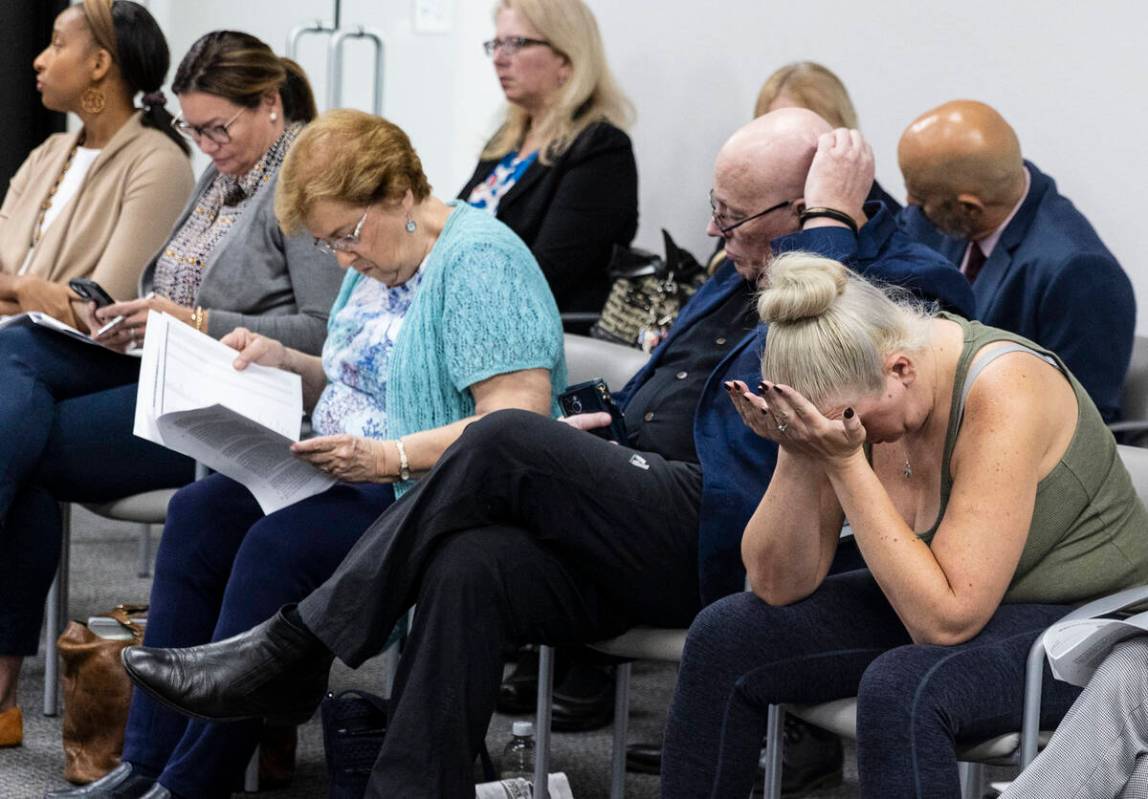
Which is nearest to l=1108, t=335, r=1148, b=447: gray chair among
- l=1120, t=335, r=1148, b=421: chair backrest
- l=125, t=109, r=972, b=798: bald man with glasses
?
l=1120, t=335, r=1148, b=421: chair backrest

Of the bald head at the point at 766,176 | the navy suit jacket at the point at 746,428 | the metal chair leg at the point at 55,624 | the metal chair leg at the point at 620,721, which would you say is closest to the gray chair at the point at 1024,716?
the navy suit jacket at the point at 746,428

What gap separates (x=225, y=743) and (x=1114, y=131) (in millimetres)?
2170

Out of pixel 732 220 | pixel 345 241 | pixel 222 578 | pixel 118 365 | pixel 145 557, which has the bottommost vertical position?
pixel 145 557

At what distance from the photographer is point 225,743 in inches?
99.5

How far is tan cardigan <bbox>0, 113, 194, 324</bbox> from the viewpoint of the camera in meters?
3.56

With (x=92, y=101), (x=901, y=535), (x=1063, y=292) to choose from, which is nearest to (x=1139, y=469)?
(x=901, y=535)

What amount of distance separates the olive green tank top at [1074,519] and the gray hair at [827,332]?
12 centimetres

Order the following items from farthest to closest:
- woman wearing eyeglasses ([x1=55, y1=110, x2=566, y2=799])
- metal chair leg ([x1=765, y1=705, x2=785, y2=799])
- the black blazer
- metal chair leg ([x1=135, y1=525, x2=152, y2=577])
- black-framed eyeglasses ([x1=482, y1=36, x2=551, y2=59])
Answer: metal chair leg ([x1=135, y1=525, x2=152, y2=577]) → black-framed eyeglasses ([x1=482, y1=36, x2=551, y2=59]) → the black blazer → woman wearing eyeglasses ([x1=55, y1=110, x2=566, y2=799]) → metal chair leg ([x1=765, y1=705, x2=785, y2=799])

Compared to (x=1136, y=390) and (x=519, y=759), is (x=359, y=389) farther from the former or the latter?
(x=1136, y=390)

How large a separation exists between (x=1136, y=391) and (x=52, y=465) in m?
2.05

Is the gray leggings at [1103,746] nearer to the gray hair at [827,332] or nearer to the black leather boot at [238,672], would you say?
the gray hair at [827,332]

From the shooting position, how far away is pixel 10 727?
3.07m

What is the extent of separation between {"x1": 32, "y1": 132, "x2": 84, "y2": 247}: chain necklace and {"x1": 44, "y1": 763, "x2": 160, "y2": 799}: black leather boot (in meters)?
1.65

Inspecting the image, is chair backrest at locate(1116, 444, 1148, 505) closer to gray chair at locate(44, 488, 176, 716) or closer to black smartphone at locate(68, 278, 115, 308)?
gray chair at locate(44, 488, 176, 716)
